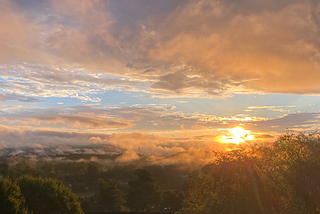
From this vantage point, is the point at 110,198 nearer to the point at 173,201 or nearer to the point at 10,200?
the point at 173,201

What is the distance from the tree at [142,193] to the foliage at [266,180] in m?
43.1

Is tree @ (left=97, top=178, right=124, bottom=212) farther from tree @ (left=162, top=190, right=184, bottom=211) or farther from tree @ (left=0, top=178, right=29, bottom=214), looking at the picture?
tree @ (left=0, top=178, right=29, bottom=214)

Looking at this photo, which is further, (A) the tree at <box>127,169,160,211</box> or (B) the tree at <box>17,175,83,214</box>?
(A) the tree at <box>127,169,160,211</box>

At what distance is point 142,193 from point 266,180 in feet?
168

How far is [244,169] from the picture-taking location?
1027 inches

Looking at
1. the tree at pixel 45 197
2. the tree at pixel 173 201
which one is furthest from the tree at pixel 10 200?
the tree at pixel 173 201

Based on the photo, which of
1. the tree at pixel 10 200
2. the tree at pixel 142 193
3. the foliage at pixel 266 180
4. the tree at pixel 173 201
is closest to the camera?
the foliage at pixel 266 180

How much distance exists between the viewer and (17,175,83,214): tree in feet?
126

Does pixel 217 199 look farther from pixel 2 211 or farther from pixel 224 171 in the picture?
pixel 2 211

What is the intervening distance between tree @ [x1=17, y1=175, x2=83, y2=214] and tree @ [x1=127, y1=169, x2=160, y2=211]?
30.7 metres

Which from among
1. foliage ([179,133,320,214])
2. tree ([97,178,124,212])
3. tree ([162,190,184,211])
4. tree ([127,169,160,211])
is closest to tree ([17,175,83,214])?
foliage ([179,133,320,214])

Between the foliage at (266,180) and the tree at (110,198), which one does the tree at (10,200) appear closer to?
the foliage at (266,180)

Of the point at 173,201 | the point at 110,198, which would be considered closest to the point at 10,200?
the point at 110,198

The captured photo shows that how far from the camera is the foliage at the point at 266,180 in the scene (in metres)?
21.6
